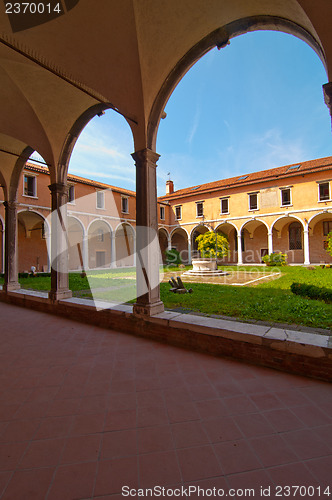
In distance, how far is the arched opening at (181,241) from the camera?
94.5 ft

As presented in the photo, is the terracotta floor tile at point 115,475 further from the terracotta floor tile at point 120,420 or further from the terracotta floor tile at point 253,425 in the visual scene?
the terracotta floor tile at point 253,425

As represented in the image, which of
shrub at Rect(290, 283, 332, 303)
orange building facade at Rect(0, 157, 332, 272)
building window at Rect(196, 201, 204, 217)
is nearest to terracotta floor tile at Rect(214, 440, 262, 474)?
shrub at Rect(290, 283, 332, 303)

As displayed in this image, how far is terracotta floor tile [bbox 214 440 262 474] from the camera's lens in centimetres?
158

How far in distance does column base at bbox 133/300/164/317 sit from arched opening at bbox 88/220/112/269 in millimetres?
19706

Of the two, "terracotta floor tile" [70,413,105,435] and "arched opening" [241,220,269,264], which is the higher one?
"arched opening" [241,220,269,264]

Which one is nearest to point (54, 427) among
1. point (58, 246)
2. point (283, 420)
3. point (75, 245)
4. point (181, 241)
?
point (283, 420)

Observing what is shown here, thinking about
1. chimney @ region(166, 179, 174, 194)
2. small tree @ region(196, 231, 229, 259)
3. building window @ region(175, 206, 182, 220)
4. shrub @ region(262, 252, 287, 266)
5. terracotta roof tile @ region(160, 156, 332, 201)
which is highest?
chimney @ region(166, 179, 174, 194)

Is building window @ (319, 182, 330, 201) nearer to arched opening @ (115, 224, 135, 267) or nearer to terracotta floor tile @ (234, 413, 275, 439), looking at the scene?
arched opening @ (115, 224, 135, 267)

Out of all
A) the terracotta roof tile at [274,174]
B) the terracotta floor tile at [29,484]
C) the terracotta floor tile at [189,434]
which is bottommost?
the terracotta floor tile at [189,434]

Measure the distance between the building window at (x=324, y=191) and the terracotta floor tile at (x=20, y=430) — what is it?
23.0 metres

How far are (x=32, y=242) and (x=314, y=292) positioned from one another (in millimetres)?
19661

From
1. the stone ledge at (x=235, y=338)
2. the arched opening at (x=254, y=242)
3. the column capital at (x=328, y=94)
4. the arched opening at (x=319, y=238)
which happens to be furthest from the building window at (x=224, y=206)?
the column capital at (x=328, y=94)

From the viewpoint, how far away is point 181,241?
3047cm

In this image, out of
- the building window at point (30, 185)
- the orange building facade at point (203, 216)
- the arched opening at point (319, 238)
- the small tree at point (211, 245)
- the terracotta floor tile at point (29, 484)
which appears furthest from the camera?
the arched opening at point (319, 238)
